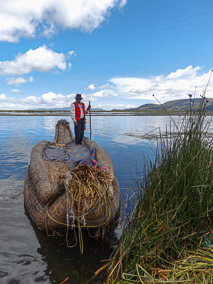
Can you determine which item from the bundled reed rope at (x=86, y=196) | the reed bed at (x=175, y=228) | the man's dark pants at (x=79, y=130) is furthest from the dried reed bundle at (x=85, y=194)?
the man's dark pants at (x=79, y=130)

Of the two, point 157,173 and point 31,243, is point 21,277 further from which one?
point 157,173

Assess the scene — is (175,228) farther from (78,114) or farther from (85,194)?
(78,114)

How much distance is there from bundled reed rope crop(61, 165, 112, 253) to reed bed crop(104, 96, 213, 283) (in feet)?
2.25

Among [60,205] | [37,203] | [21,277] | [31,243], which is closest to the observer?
[21,277]

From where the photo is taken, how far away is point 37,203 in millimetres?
4500

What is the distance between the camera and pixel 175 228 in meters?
2.73

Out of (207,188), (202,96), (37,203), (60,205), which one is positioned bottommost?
(37,203)

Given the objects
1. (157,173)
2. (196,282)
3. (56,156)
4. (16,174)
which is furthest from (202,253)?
(16,174)

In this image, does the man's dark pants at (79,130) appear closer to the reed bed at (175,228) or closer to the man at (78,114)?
the man at (78,114)

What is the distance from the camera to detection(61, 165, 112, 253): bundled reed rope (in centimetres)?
343

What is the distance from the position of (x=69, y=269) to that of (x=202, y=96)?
3.83 m

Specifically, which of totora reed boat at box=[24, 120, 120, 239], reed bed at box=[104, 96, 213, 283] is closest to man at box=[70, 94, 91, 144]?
totora reed boat at box=[24, 120, 120, 239]

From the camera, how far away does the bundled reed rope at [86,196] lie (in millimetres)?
3430

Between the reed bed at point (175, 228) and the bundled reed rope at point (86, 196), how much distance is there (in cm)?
68
